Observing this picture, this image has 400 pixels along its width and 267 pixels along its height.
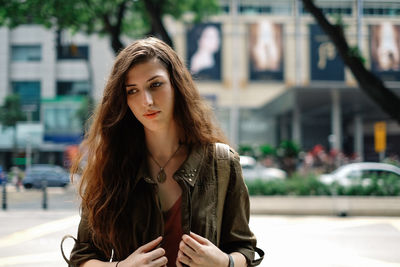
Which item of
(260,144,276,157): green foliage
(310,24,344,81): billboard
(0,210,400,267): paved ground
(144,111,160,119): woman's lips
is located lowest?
(260,144,276,157): green foliage

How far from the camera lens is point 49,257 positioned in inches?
269

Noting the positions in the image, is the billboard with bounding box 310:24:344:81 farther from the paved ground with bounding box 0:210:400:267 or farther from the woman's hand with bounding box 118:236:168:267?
the woman's hand with bounding box 118:236:168:267

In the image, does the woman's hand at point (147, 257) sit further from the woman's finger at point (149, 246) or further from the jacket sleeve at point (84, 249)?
the jacket sleeve at point (84, 249)

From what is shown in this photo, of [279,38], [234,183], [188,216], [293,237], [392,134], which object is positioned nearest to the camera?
[188,216]

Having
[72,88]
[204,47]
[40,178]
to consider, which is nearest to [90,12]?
[40,178]

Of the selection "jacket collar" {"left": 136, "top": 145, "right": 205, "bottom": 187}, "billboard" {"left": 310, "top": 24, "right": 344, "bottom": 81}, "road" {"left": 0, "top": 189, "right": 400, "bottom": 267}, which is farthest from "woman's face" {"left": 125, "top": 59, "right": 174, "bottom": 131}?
"billboard" {"left": 310, "top": 24, "right": 344, "bottom": 81}

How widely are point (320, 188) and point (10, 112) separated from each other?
28.9 metres

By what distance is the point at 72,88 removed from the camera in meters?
Result: 41.8

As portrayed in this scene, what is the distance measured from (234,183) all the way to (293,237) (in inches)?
293

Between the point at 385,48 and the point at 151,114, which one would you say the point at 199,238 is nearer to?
the point at 151,114

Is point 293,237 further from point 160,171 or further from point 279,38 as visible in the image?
point 279,38

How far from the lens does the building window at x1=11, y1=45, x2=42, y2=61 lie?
134 ft

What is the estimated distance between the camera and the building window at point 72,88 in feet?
136

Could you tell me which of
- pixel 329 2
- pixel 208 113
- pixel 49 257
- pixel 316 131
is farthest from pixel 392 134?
pixel 208 113
